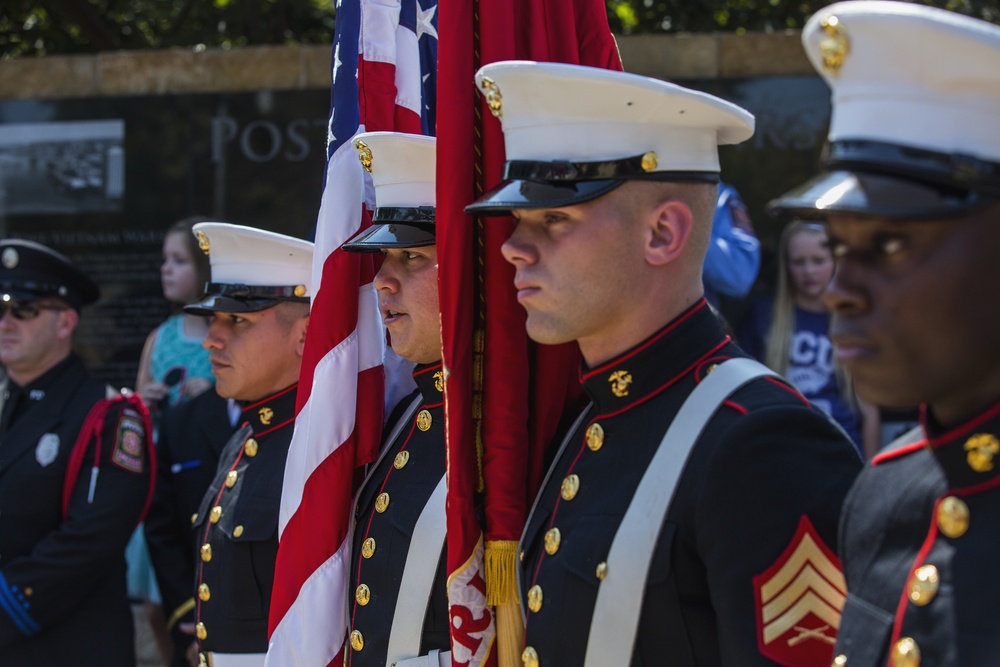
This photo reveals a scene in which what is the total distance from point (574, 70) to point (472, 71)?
499 mm

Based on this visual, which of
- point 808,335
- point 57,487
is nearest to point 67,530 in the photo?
point 57,487

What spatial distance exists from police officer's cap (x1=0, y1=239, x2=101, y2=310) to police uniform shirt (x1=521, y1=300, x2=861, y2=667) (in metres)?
3.46

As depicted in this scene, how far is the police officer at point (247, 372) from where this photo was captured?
3742 millimetres

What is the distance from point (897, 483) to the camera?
5.60 ft

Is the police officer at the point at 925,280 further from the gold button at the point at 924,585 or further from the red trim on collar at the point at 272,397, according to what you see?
the red trim on collar at the point at 272,397

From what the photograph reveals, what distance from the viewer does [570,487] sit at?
2.30m

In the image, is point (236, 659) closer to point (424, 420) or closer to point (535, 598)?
point (424, 420)

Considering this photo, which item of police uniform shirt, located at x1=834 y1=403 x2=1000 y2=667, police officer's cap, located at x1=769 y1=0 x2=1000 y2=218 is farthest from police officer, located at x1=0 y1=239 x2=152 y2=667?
police officer's cap, located at x1=769 y1=0 x2=1000 y2=218

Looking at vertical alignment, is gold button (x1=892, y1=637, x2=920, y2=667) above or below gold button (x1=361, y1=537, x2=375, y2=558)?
above

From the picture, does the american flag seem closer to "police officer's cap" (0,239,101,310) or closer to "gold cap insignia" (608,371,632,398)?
"gold cap insignia" (608,371,632,398)

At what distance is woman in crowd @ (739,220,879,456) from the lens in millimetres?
5148

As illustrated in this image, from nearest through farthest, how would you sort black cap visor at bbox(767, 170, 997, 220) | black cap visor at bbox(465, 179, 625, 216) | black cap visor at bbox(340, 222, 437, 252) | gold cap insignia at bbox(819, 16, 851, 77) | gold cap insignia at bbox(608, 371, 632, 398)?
black cap visor at bbox(767, 170, 997, 220), gold cap insignia at bbox(819, 16, 851, 77), black cap visor at bbox(465, 179, 625, 216), gold cap insignia at bbox(608, 371, 632, 398), black cap visor at bbox(340, 222, 437, 252)

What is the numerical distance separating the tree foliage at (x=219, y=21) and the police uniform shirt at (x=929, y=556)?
18.3 ft

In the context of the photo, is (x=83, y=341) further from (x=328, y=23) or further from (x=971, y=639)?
(x=971, y=639)
